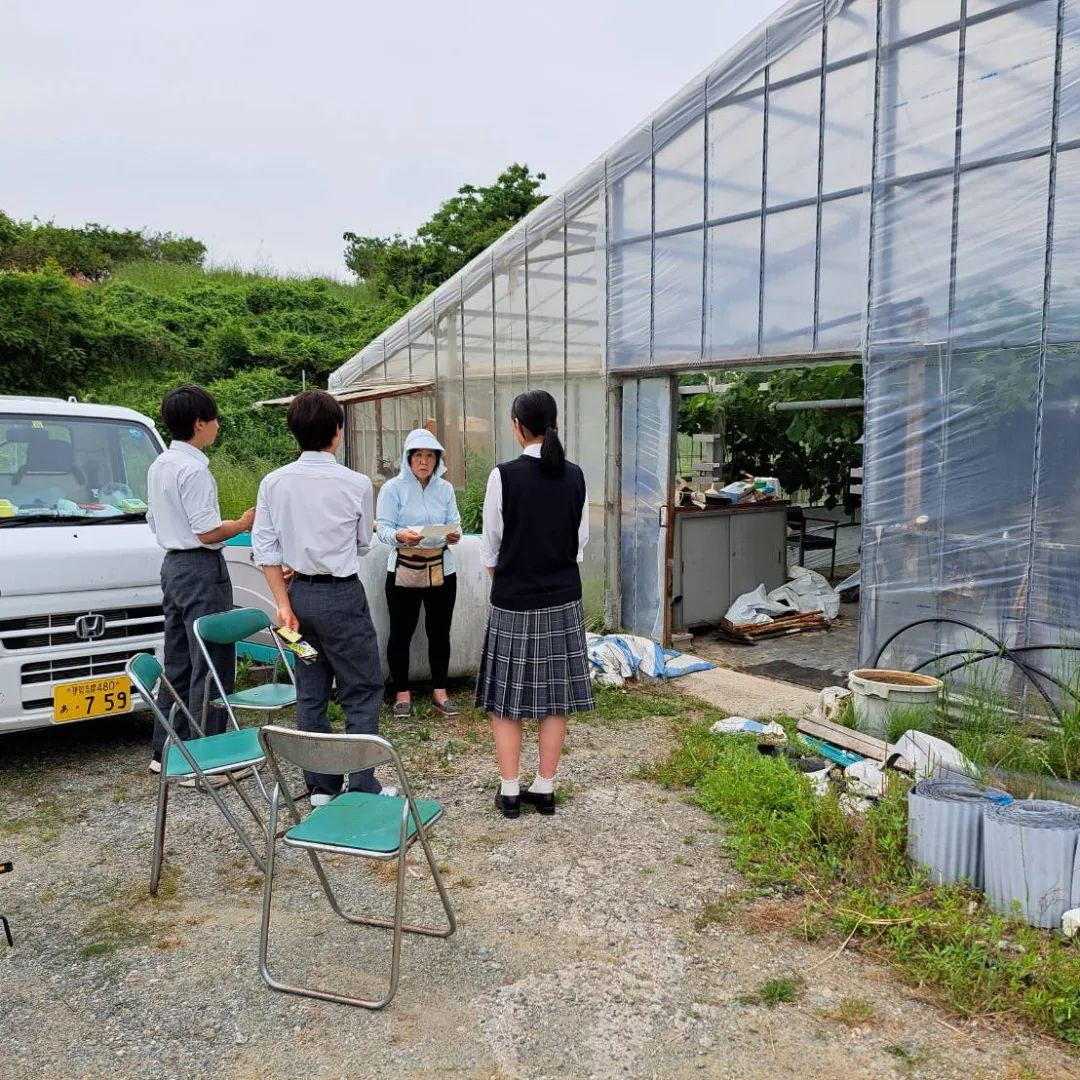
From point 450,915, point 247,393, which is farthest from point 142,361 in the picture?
point 450,915

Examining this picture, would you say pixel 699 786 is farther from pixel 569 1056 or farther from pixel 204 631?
pixel 204 631

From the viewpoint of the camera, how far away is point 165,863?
3.91 metres

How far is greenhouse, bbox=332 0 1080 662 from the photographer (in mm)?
5035

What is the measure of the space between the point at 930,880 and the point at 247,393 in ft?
56.9

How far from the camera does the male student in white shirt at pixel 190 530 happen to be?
439cm

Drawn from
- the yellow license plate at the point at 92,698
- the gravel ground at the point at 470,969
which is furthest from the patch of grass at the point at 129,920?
the yellow license plate at the point at 92,698

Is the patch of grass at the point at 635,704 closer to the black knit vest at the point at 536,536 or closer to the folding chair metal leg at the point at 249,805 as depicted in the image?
the black knit vest at the point at 536,536

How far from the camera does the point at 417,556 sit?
223 inches

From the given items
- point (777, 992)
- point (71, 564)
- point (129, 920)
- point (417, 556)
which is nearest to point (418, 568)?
point (417, 556)

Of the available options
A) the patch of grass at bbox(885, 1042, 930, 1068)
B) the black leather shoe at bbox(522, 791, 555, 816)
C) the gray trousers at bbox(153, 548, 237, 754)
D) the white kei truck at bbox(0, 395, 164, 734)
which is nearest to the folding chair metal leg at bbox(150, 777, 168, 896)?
the gray trousers at bbox(153, 548, 237, 754)

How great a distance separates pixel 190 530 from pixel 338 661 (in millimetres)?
1177

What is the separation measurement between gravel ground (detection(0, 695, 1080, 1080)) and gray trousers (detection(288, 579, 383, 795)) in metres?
0.61

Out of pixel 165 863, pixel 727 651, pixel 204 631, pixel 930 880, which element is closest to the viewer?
pixel 930 880

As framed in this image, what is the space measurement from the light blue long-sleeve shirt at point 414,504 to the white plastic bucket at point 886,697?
102 inches
